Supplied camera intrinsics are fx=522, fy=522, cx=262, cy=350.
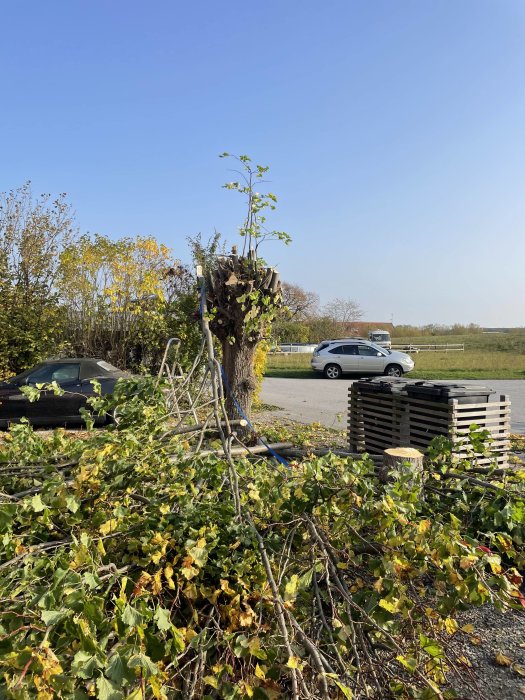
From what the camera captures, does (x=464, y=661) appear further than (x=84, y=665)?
Yes

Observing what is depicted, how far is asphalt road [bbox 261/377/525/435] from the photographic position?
11103mm

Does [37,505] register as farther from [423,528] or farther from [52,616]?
[423,528]

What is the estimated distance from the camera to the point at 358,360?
74.3 ft

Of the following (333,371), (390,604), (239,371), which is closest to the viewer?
(390,604)

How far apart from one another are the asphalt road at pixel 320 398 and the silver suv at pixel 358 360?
2.68 ft

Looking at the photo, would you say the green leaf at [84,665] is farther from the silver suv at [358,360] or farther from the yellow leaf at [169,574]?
the silver suv at [358,360]

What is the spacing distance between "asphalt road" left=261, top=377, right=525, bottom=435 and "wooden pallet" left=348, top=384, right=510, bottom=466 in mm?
1198

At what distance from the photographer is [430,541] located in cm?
202

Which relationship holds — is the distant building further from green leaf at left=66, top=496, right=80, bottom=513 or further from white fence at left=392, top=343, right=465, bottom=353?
green leaf at left=66, top=496, right=80, bottom=513

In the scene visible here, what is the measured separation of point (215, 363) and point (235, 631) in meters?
1.56

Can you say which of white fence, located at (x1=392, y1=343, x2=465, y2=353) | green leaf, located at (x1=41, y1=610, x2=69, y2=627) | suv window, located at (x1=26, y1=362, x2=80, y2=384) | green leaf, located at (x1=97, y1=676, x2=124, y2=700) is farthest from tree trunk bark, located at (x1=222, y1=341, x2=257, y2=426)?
white fence, located at (x1=392, y1=343, x2=465, y2=353)

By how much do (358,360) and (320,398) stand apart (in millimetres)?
7851

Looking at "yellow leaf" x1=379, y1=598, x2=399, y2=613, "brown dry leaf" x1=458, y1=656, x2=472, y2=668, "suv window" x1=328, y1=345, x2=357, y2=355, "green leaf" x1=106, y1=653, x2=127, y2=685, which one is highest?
"suv window" x1=328, y1=345, x2=357, y2=355

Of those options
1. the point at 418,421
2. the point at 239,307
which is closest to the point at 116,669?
the point at 418,421
